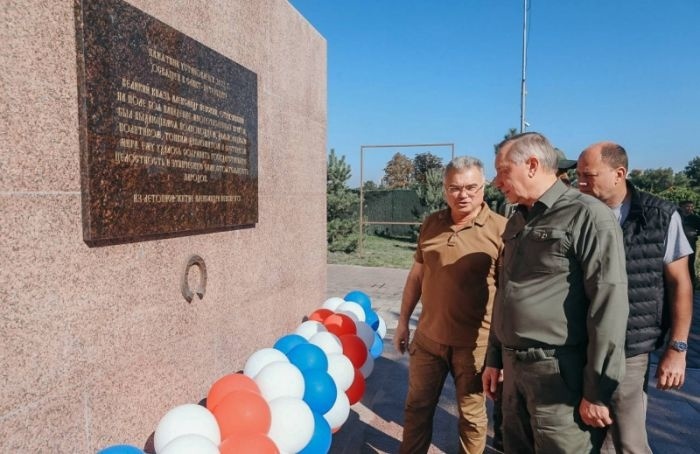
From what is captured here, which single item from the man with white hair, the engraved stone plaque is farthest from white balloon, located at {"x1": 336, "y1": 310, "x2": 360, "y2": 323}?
the man with white hair

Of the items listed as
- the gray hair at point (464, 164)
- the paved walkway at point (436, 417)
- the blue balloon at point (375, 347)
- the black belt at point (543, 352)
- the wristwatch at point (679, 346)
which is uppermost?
the gray hair at point (464, 164)

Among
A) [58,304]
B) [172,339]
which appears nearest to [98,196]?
[58,304]

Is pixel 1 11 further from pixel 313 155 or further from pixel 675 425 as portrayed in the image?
pixel 675 425

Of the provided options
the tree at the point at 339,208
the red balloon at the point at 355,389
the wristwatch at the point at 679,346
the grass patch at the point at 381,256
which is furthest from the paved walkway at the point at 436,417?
the tree at the point at 339,208

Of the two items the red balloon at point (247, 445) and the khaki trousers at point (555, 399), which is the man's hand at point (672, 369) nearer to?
the khaki trousers at point (555, 399)

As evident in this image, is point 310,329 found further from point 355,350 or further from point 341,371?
point 341,371

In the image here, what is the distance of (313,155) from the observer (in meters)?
4.69

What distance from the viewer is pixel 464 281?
2408 mm

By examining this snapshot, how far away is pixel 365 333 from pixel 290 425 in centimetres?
168

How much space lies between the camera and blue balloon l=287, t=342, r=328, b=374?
2830 millimetres

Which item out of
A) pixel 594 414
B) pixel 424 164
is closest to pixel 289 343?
pixel 594 414

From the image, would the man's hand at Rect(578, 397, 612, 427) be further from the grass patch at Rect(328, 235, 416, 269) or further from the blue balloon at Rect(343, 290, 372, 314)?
the grass patch at Rect(328, 235, 416, 269)

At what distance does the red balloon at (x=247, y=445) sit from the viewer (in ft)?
6.39

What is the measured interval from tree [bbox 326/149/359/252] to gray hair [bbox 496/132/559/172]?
12.1m
